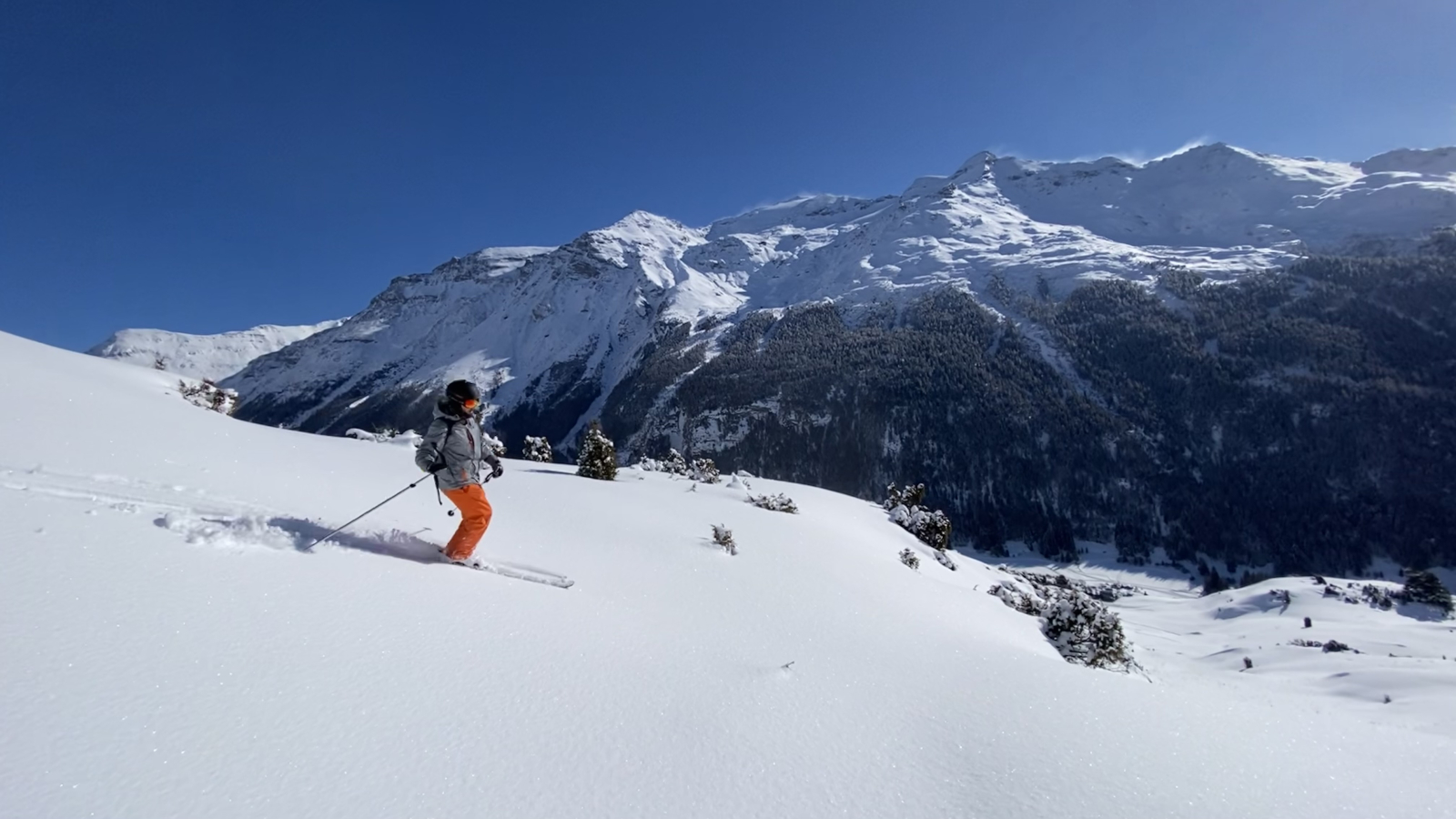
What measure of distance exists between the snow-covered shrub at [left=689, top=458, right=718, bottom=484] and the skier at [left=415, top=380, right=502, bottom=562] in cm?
1033

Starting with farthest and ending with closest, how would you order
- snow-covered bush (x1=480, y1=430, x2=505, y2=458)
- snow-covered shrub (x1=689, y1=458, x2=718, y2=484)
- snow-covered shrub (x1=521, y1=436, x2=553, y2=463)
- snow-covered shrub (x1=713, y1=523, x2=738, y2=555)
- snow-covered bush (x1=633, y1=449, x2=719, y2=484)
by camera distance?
snow-covered shrub (x1=521, y1=436, x2=553, y2=463) → snow-covered bush (x1=633, y1=449, x2=719, y2=484) → snow-covered shrub (x1=689, y1=458, x2=718, y2=484) → snow-covered shrub (x1=713, y1=523, x2=738, y2=555) → snow-covered bush (x1=480, y1=430, x2=505, y2=458)

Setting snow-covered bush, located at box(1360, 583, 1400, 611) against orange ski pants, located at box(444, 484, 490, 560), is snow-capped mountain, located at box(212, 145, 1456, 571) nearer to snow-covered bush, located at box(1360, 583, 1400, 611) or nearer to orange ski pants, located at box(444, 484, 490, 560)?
snow-covered bush, located at box(1360, 583, 1400, 611)

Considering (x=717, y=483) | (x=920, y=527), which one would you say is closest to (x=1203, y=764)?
(x=717, y=483)

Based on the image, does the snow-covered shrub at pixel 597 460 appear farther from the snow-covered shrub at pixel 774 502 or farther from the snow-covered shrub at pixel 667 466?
the snow-covered shrub at pixel 774 502

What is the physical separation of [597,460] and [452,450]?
327 inches

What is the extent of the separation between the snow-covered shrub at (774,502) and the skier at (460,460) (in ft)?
26.3

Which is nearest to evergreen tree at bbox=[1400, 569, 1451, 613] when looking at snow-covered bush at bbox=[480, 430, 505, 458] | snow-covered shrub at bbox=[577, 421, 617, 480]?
snow-covered shrub at bbox=[577, 421, 617, 480]

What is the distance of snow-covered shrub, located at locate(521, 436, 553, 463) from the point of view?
18.7m

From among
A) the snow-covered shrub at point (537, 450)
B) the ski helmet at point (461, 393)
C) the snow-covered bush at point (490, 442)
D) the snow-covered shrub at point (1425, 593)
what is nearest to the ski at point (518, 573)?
the snow-covered bush at point (490, 442)

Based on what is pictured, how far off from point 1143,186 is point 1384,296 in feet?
313

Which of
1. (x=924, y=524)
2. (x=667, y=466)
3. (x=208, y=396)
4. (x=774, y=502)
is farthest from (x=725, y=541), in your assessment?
(x=924, y=524)

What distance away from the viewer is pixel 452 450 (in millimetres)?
5422

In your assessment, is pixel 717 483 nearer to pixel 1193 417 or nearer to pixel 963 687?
pixel 963 687

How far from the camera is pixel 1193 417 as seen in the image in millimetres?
109125
